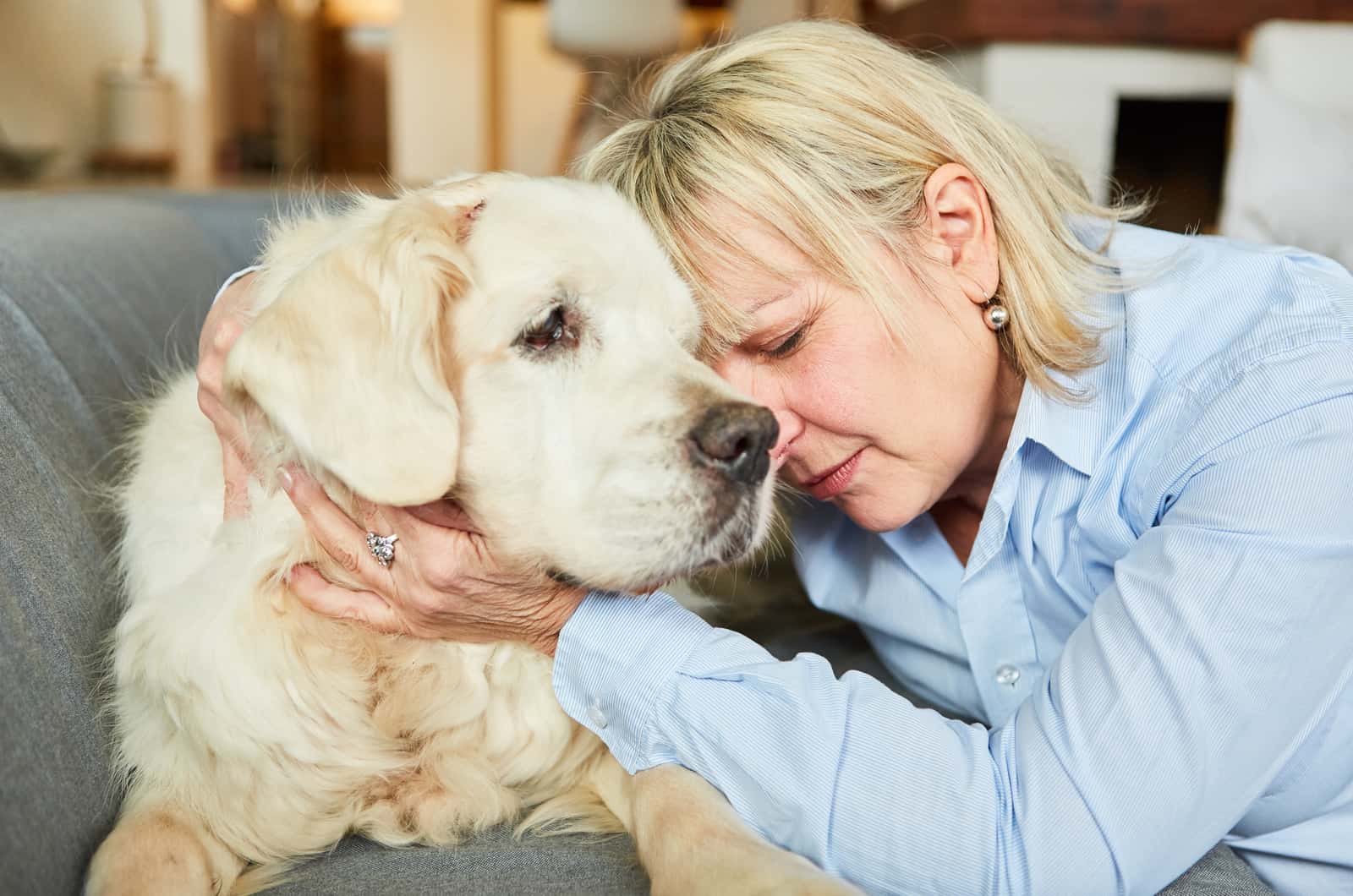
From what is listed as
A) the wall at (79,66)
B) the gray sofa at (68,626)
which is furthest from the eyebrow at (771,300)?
the wall at (79,66)

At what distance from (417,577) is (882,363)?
59 centimetres

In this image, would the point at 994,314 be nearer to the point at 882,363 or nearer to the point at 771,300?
the point at 882,363

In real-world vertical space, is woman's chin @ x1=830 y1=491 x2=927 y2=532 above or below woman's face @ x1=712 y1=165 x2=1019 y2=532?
below

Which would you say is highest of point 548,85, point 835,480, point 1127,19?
point 1127,19

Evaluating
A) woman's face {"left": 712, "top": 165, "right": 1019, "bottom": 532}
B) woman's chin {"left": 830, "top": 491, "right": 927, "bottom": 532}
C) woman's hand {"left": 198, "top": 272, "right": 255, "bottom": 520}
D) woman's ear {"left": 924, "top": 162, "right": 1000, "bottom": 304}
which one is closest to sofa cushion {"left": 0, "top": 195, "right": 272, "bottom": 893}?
woman's hand {"left": 198, "top": 272, "right": 255, "bottom": 520}

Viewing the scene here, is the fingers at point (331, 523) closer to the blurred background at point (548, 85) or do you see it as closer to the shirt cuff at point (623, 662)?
the shirt cuff at point (623, 662)

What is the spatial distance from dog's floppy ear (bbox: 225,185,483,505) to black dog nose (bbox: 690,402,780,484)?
0.25 metres

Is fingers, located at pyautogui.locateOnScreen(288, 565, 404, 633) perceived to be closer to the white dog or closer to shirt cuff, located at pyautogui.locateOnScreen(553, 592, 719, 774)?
the white dog

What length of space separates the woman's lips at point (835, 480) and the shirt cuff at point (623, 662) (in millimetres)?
307

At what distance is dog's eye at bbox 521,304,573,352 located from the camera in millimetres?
1207

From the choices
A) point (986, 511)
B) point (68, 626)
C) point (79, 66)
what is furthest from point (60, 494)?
point (79, 66)

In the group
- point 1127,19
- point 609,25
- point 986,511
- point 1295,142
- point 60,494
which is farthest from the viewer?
point 609,25

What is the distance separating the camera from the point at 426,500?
1.08 m

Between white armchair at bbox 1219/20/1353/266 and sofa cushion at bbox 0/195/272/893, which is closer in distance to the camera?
sofa cushion at bbox 0/195/272/893
